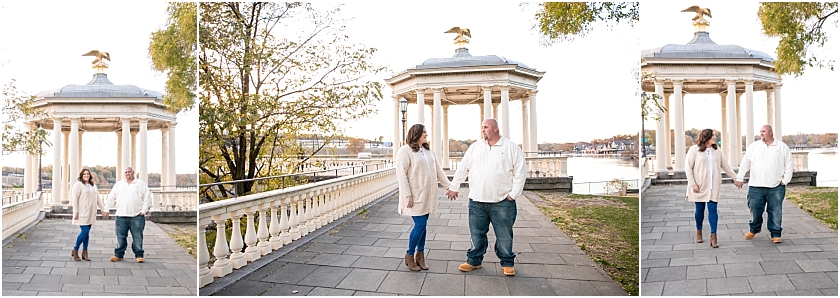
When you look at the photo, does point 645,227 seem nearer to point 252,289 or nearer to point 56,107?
point 252,289

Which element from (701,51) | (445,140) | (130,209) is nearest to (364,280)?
(445,140)

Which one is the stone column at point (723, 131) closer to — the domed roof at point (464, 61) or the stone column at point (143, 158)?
the domed roof at point (464, 61)

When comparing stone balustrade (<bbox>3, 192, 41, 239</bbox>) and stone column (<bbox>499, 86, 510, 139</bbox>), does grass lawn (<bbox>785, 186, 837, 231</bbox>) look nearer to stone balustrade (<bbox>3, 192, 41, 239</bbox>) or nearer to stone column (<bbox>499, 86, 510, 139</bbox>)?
stone column (<bbox>499, 86, 510, 139</bbox>)

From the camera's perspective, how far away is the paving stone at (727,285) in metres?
3.49

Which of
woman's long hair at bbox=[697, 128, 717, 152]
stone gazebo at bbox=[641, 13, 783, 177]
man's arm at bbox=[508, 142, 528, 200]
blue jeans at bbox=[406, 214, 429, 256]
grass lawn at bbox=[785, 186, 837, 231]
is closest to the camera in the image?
Answer: man's arm at bbox=[508, 142, 528, 200]

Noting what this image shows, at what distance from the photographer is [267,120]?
4035mm

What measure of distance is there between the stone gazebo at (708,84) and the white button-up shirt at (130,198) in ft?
13.0

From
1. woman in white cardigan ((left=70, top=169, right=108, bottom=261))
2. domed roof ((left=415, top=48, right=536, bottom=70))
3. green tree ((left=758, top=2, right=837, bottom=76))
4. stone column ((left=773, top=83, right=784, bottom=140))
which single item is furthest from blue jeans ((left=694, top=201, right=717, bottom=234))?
woman in white cardigan ((left=70, top=169, right=108, bottom=261))

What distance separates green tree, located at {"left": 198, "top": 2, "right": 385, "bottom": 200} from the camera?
3.97 meters

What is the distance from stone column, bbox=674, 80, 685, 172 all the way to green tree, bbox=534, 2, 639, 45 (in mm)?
808

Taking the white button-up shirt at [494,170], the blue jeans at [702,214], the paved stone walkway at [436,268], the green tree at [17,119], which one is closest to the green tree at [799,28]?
the blue jeans at [702,214]

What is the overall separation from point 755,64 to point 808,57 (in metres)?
0.77

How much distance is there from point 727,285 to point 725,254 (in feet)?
0.84

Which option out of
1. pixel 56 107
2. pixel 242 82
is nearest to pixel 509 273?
pixel 242 82
